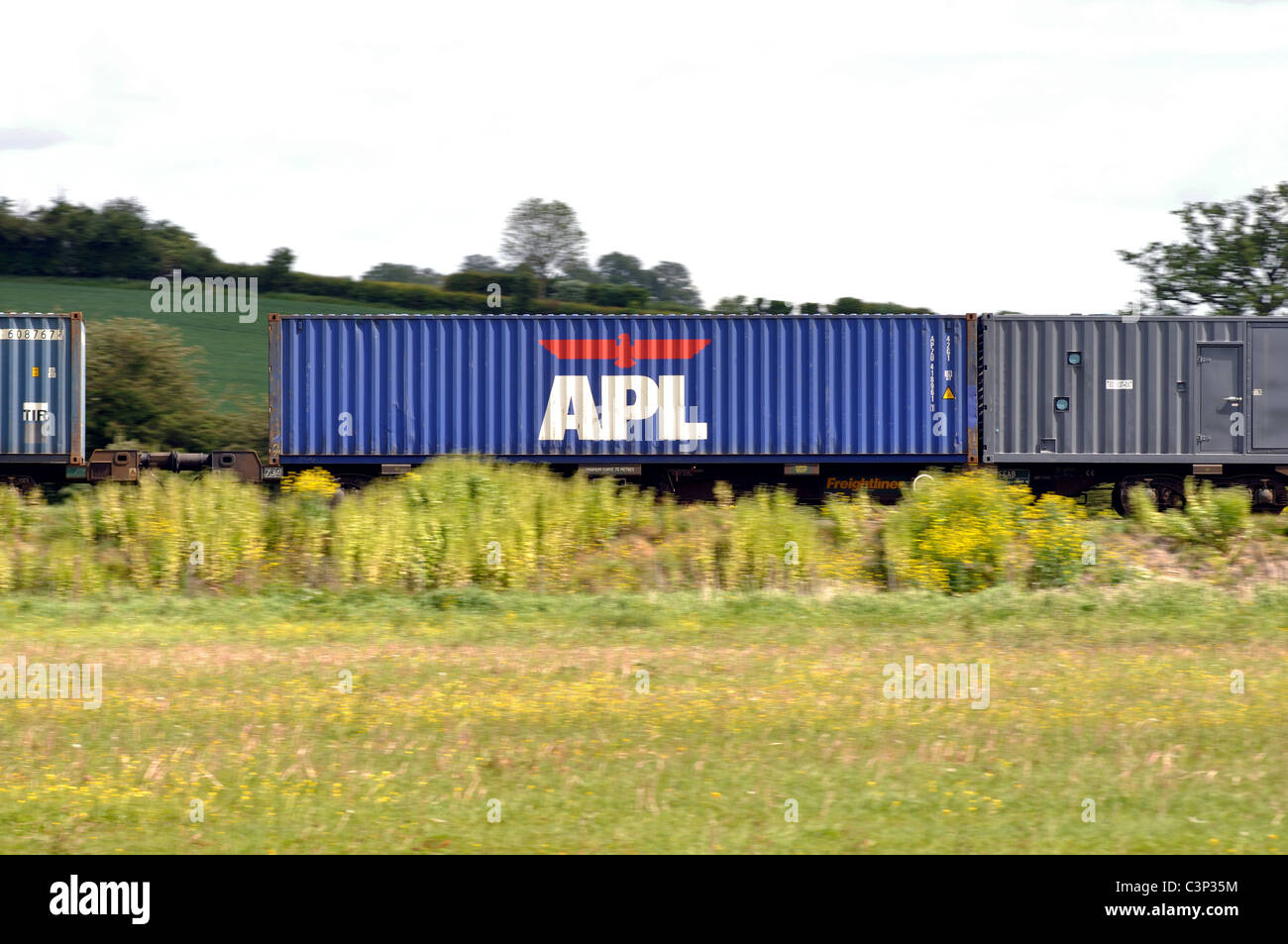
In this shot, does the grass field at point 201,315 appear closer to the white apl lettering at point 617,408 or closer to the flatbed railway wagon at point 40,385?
the flatbed railway wagon at point 40,385

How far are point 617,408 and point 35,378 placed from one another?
Answer: 33.0ft

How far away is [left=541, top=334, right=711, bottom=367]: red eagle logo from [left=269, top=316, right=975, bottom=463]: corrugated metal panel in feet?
0.07

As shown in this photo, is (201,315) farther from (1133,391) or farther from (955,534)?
(955,534)

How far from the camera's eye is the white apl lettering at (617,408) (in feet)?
71.5

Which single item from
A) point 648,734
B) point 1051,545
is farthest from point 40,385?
point 648,734

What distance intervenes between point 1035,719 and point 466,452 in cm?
1497

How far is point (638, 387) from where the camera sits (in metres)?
21.9

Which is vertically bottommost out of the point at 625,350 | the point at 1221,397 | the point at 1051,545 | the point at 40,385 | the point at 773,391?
the point at 1051,545

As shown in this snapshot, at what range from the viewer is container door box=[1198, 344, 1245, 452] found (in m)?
21.8

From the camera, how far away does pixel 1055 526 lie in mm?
14688

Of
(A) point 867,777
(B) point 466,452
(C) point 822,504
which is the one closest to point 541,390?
(B) point 466,452

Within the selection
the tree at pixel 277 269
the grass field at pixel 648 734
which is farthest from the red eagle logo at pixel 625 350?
the tree at pixel 277 269

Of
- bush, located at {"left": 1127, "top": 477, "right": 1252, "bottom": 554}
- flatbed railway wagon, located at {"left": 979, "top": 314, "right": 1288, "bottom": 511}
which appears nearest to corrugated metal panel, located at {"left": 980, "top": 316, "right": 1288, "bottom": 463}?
flatbed railway wagon, located at {"left": 979, "top": 314, "right": 1288, "bottom": 511}

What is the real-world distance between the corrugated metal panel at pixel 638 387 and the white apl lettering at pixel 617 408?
0.08ft
